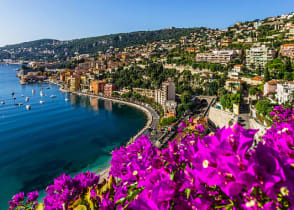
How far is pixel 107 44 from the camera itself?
8475 cm

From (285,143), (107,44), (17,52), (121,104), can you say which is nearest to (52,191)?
(285,143)

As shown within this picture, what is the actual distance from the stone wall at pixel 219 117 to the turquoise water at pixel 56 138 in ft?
19.6

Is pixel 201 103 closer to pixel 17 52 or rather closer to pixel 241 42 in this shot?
pixel 241 42

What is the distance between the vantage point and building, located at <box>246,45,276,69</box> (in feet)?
62.7

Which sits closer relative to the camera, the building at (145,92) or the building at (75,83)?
the building at (145,92)

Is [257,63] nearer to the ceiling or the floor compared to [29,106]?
nearer to the ceiling

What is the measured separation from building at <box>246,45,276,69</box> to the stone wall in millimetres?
8864

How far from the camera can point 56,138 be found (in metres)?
15.1

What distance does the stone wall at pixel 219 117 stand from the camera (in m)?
12.0

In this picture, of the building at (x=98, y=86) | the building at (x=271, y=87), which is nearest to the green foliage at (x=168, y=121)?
the building at (x=271, y=87)

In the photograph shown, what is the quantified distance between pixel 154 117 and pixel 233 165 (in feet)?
56.1

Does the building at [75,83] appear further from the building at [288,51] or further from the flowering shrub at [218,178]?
the flowering shrub at [218,178]

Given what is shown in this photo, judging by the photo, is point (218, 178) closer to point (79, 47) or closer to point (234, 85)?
point (234, 85)

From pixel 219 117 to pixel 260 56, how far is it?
36.1ft
